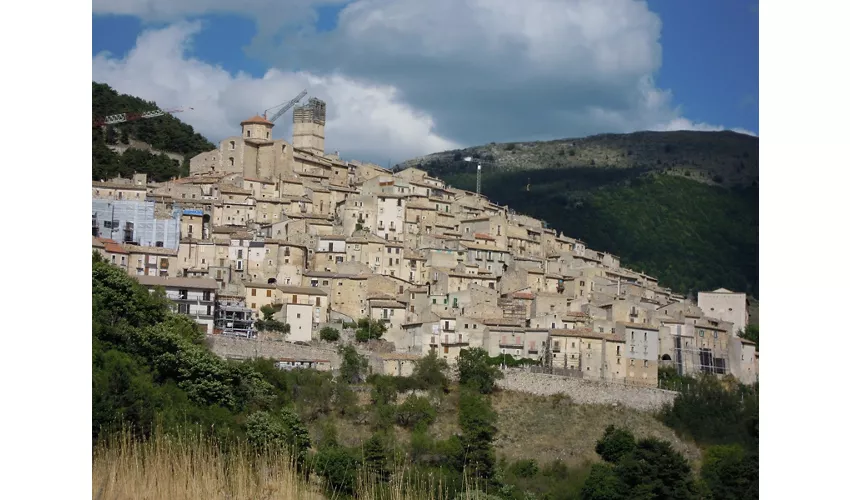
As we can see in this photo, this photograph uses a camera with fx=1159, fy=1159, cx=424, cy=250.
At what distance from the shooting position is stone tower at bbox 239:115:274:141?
30725 mm

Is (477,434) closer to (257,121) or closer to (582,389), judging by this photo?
(582,389)

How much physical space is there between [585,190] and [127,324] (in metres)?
28.7

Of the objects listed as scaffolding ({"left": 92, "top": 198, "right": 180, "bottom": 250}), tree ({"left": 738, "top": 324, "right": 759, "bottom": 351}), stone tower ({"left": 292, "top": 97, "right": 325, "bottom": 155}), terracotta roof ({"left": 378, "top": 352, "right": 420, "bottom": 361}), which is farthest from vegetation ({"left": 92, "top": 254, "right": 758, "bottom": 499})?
stone tower ({"left": 292, "top": 97, "right": 325, "bottom": 155})

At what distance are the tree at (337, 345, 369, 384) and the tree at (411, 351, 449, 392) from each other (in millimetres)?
901

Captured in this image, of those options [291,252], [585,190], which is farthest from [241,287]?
[585,190]

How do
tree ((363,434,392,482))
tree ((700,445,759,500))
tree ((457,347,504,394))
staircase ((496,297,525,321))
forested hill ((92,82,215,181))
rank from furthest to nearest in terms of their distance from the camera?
forested hill ((92,82,215,181)) → staircase ((496,297,525,321)) → tree ((457,347,504,394)) → tree ((363,434,392,482)) → tree ((700,445,759,500))

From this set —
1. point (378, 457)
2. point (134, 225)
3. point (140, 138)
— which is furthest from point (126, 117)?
point (378, 457)

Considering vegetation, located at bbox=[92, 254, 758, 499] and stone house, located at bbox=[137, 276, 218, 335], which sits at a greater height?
stone house, located at bbox=[137, 276, 218, 335]

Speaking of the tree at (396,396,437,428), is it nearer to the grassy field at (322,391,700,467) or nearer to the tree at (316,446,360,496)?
the grassy field at (322,391,700,467)

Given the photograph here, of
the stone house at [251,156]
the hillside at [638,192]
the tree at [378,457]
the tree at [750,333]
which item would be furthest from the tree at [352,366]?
the stone house at [251,156]

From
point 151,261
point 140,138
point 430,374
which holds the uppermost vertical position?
point 140,138

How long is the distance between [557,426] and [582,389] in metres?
1.16

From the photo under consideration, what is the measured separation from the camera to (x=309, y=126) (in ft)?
119

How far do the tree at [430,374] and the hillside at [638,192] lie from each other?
17.0 ft
